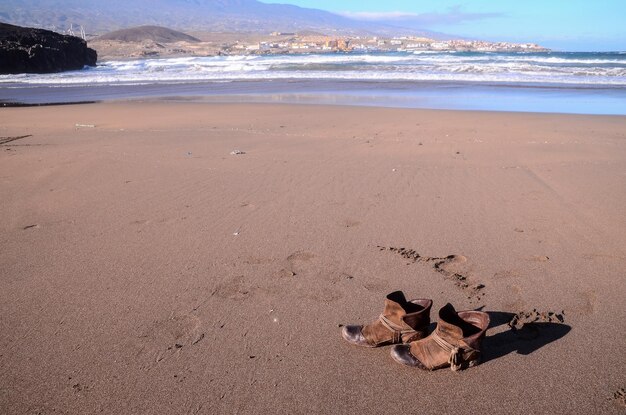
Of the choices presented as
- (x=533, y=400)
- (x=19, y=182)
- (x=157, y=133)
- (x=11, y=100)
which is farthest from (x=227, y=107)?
(x=533, y=400)

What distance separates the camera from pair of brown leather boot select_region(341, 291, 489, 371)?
2.12 metres

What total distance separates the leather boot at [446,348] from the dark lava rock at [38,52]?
118 feet

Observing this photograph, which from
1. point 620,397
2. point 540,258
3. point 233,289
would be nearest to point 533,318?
point 620,397

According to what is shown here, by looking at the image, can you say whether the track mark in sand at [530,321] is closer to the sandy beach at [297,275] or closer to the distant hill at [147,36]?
the sandy beach at [297,275]

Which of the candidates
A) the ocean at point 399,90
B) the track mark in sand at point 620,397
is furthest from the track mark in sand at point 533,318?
the ocean at point 399,90

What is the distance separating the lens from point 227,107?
41.2 ft

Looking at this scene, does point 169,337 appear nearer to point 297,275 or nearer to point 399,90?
point 297,275

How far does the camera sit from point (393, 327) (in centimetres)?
229

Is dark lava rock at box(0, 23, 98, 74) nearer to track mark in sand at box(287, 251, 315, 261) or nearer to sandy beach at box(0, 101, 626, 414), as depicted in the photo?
sandy beach at box(0, 101, 626, 414)

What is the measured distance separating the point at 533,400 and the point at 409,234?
1.89 m

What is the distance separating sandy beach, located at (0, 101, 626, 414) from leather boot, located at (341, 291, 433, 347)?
66 mm

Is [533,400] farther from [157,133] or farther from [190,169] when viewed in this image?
[157,133]

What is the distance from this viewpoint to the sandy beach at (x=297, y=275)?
2.08 metres

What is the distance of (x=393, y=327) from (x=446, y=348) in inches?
11.6
